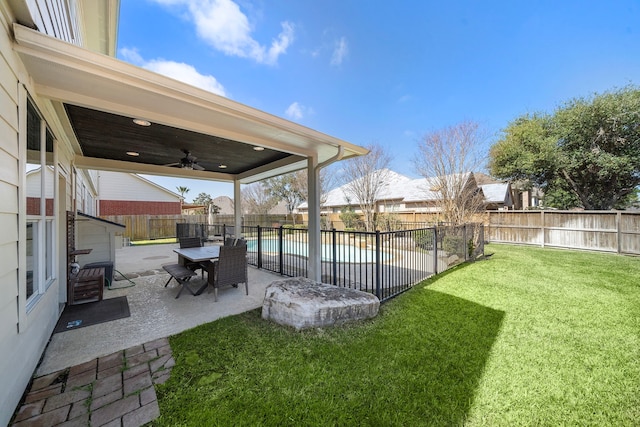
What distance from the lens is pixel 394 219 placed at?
41.4 ft

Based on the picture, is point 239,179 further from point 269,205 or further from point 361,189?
point 269,205

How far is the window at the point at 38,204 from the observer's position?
2.20 meters

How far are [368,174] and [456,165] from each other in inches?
213

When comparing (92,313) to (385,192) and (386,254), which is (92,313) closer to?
(386,254)

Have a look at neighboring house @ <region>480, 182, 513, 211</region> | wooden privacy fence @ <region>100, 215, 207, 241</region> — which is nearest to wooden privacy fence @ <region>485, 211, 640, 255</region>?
neighboring house @ <region>480, 182, 513, 211</region>

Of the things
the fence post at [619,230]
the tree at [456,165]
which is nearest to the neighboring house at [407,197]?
the tree at [456,165]

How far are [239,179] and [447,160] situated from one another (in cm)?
878

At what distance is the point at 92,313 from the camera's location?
3.51 m

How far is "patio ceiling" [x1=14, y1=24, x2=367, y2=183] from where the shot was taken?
6.60 ft

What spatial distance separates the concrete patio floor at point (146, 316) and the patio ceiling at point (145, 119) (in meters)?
2.53

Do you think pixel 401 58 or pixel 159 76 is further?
pixel 401 58

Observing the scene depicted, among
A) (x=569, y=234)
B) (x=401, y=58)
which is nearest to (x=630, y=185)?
(x=569, y=234)

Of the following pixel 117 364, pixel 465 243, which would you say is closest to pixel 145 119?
pixel 117 364

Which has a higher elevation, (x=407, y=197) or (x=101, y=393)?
Result: (x=407, y=197)
